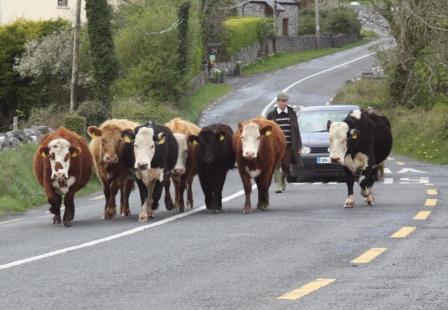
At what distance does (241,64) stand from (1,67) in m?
35.5

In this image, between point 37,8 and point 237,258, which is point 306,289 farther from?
point 37,8

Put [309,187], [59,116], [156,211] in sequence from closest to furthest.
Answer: [156,211] < [309,187] < [59,116]

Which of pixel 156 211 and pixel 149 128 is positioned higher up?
pixel 149 128

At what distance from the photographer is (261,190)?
1912 centimetres

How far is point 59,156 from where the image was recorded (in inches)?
691

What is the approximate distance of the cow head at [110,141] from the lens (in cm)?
1834

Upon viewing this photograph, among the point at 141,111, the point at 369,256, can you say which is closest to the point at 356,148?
the point at 369,256

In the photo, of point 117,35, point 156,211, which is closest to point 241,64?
point 117,35

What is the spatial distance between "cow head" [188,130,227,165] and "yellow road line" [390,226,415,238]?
438 centimetres

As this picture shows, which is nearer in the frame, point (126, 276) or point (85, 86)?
point (126, 276)

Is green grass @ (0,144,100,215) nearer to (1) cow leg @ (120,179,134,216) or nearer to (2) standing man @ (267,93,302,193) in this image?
(1) cow leg @ (120,179,134,216)

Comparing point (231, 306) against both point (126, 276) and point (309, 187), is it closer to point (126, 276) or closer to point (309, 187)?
point (126, 276)

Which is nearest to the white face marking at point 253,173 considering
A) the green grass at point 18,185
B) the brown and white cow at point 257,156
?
the brown and white cow at point 257,156

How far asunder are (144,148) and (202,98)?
55.2 m
